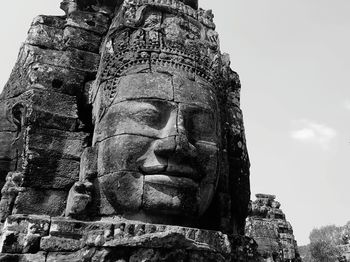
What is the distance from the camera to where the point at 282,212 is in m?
14.5

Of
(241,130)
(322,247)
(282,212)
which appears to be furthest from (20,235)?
(322,247)

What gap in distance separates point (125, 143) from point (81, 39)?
185cm

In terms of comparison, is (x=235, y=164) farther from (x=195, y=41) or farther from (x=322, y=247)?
(x=322, y=247)

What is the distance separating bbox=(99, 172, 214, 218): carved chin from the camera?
11.7 ft

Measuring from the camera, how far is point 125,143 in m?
3.71

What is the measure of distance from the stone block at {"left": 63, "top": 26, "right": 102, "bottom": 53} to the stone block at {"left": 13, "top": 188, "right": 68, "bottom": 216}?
1.88 metres

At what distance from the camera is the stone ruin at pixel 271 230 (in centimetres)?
1216

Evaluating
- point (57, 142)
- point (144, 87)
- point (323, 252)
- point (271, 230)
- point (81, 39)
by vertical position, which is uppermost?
point (81, 39)

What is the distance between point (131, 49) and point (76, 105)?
90cm

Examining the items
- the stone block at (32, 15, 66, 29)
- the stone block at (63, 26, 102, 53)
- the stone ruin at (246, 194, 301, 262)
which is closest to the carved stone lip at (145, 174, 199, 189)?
the stone block at (63, 26, 102, 53)

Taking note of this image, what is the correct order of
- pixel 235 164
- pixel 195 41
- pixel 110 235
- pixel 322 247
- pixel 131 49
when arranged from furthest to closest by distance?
pixel 322 247, pixel 235 164, pixel 195 41, pixel 131 49, pixel 110 235

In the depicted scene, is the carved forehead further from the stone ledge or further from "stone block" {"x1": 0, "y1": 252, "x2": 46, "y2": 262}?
"stone block" {"x1": 0, "y1": 252, "x2": 46, "y2": 262}

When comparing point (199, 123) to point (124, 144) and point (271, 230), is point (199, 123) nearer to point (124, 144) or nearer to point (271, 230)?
point (124, 144)

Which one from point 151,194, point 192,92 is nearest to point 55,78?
point 192,92
